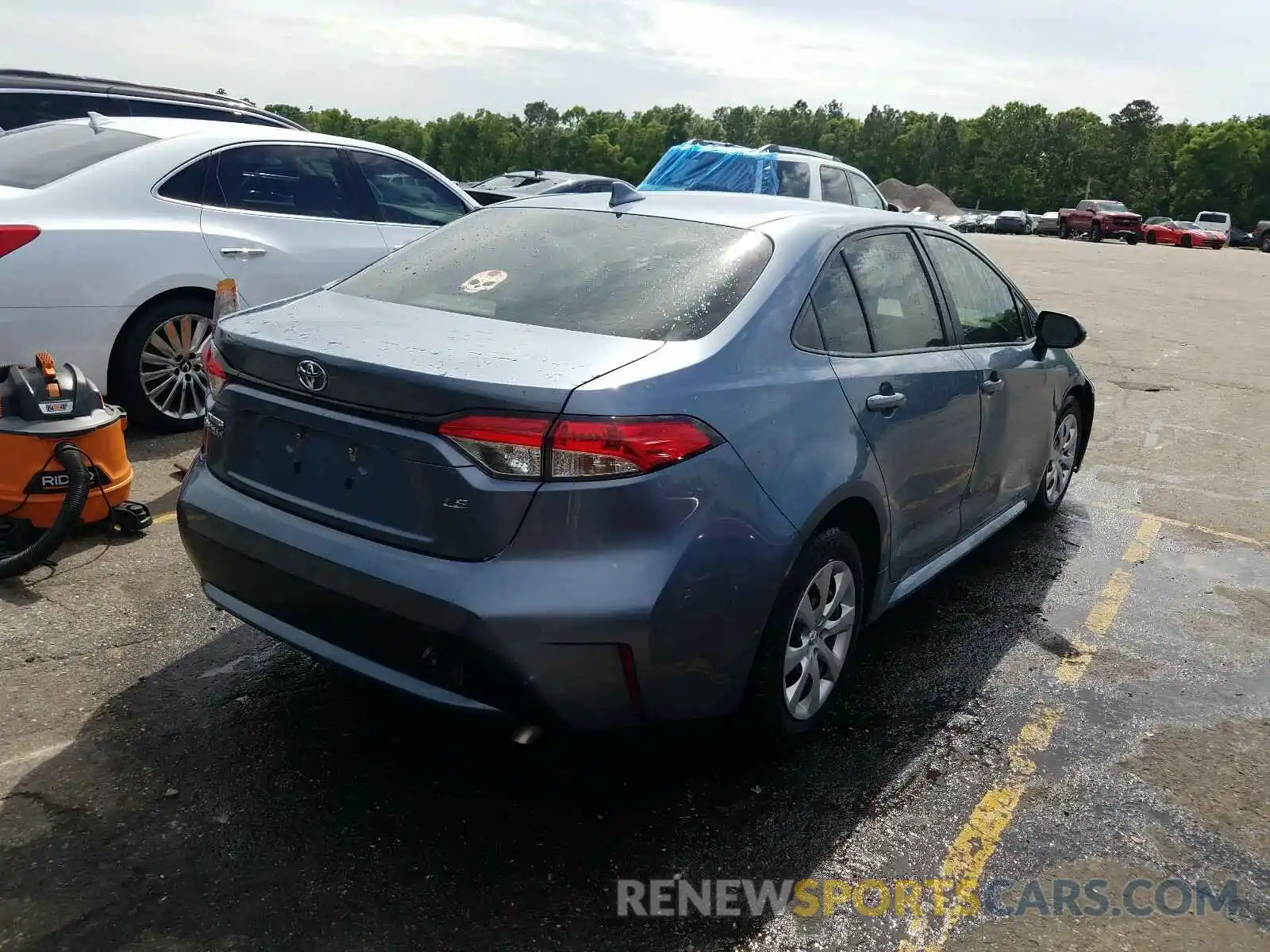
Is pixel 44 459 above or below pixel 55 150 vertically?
below

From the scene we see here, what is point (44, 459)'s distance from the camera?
4.23 meters

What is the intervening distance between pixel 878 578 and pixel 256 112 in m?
8.84

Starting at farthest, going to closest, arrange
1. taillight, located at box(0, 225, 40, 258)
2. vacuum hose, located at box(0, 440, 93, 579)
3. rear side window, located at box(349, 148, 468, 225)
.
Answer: rear side window, located at box(349, 148, 468, 225)
taillight, located at box(0, 225, 40, 258)
vacuum hose, located at box(0, 440, 93, 579)

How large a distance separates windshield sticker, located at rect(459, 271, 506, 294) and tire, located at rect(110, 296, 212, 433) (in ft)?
9.09

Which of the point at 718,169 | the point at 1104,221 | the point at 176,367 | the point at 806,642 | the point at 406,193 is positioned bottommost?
the point at 1104,221

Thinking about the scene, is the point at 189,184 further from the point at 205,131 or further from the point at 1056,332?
the point at 1056,332

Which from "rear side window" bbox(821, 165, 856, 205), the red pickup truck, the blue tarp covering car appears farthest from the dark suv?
the red pickup truck

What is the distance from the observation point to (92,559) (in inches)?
171

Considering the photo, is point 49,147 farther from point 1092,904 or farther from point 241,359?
point 1092,904

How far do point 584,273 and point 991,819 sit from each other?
198 centimetres

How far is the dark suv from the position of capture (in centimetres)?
885

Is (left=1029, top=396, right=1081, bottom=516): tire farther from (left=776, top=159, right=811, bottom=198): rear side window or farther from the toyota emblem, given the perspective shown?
(left=776, top=159, right=811, bottom=198): rear side window

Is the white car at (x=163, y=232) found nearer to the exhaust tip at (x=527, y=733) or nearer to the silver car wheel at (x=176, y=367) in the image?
the silver car wheel at (x=176, y=367)

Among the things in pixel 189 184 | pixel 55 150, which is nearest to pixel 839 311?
pixel 189 184
